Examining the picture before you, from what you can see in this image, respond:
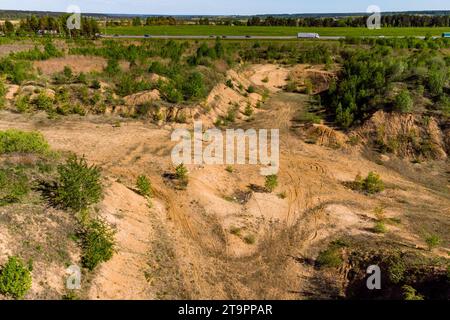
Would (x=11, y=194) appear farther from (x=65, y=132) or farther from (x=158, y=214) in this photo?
(x=65, y=132)

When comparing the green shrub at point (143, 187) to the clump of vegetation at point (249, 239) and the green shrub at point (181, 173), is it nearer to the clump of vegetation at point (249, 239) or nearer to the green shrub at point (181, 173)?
the green shrub at point (181, 173)

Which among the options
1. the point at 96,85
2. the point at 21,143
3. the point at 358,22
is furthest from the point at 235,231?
the point at 358,22

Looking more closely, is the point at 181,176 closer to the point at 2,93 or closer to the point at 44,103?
the point at 44,103

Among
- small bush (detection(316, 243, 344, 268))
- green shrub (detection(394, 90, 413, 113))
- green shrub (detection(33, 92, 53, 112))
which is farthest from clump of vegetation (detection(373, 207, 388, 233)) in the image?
green shrub (detection(33, 92, 53, 112))

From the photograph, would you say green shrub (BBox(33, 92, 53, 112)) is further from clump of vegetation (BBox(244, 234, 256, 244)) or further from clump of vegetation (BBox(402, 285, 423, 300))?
clump of vegetation (BBox(402, 285, 423, 300))

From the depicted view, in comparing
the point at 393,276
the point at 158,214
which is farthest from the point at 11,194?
the point at 393,276

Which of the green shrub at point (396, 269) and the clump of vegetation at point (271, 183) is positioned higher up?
the clump of vegetation at point (271, 183)

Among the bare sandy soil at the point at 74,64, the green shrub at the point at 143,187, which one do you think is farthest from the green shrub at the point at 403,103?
the bare sandy soil at the point at 74,64

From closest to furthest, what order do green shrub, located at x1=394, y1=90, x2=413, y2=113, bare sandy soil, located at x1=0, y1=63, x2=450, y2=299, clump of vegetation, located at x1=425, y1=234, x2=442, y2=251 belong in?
bare sandy soil, located at x1=0, y1=63, x2=450, y2=299 → clump of vegetation, located at x1=425, y1=234, x2=442, y2=251 → green shrub, located at x1=394, y1=90, x2=413, y2=113
